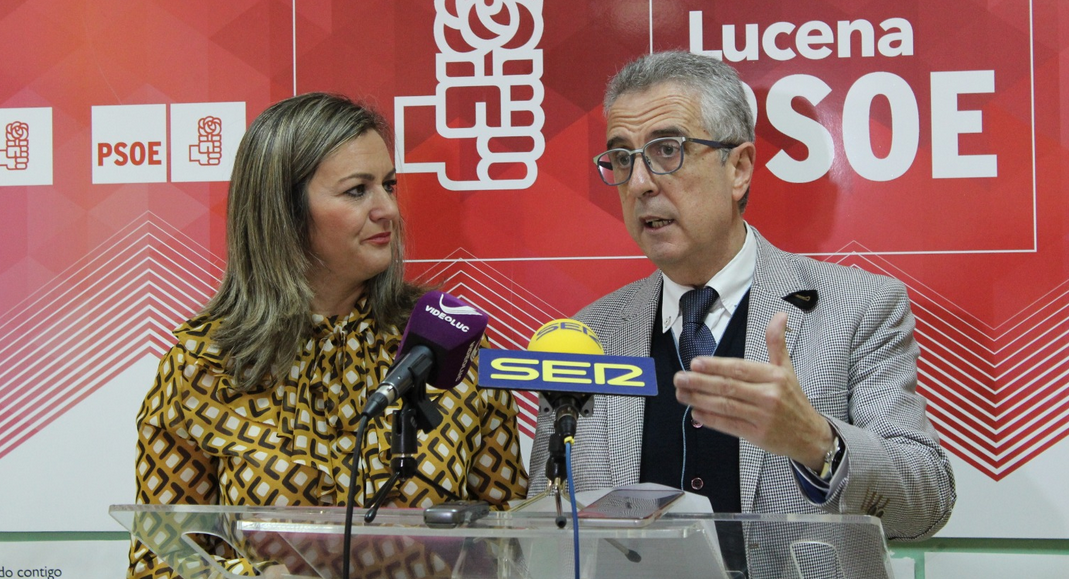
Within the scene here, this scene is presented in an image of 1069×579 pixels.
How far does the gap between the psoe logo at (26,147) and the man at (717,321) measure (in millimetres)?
1762

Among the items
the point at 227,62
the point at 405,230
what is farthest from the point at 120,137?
the point at 405,230

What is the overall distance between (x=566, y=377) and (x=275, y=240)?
1184mm

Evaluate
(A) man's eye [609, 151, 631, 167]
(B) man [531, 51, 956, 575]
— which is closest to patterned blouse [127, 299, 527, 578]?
(B) man [531, 51, 956, 575]

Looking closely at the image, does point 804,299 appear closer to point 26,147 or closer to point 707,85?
point 707,85

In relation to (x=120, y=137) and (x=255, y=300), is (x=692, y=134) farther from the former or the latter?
(x=120, y=137)

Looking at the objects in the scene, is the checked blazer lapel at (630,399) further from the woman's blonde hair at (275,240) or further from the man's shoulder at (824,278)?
the woman's blonde hair at (275,240)

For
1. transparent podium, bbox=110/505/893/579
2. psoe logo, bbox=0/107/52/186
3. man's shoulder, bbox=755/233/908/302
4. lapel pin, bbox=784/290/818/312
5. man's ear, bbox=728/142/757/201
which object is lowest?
transparent podium, bbox=110/505/893/579

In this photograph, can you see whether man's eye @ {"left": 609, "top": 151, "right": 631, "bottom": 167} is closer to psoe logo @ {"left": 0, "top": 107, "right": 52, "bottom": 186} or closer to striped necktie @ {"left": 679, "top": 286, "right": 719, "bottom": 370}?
striped necktie @ {"left": 679, "top": 286, "right": 719, "bottom": 370}

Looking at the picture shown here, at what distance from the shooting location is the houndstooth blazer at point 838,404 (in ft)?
5.97

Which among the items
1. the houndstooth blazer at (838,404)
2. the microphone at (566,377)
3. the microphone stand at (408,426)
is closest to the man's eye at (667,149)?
the houndstooth blazer at (838,404)

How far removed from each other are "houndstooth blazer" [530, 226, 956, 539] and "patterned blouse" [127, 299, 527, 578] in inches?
9.0

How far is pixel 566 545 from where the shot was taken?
4.24 feet

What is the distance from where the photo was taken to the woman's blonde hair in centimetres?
222

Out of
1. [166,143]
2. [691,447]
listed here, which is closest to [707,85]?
[691,447]
